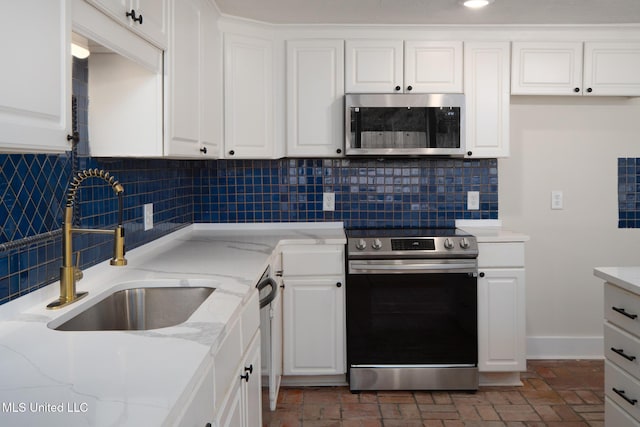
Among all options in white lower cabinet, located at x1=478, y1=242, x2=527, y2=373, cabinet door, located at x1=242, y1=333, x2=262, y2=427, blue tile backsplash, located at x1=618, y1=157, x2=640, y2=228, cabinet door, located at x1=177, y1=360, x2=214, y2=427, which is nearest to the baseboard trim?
white lower cabinet, located at x1=478, y1=242, x2=527, y2=373

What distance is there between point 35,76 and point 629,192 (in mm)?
3849

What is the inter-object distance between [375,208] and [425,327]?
0.90m

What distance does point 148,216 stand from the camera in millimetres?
2918

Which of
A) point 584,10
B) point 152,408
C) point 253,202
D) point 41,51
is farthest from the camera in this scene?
point 253,202

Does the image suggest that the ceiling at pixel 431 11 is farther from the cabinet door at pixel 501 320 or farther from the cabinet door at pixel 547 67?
the cabinet door at pixel 501 320

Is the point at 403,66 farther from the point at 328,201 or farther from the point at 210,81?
the point at 210,81

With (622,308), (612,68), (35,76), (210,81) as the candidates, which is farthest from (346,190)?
(35,76)

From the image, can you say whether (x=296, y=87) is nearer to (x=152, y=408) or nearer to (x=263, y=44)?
(x=263, y=44)

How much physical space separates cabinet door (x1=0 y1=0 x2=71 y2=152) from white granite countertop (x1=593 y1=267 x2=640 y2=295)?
188 centimetres

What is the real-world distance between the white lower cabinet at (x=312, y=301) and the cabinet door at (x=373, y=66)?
1.01m

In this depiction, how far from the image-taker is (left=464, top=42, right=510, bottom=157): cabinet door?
3.59m

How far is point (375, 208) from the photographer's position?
3902mm

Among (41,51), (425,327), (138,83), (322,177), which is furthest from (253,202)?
(41,51)

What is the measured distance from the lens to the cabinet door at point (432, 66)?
3576 millimetres
